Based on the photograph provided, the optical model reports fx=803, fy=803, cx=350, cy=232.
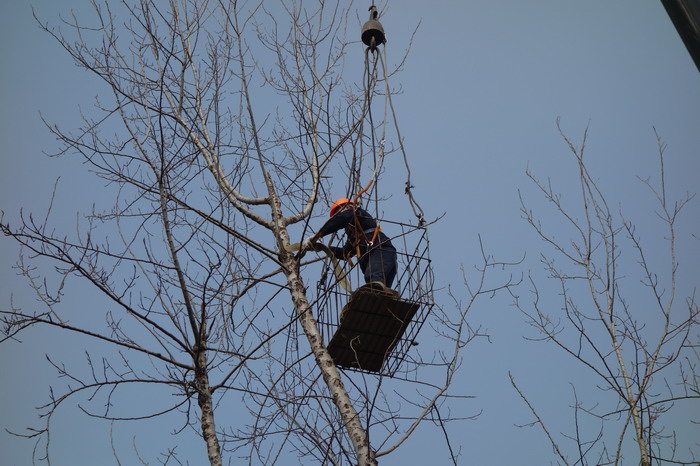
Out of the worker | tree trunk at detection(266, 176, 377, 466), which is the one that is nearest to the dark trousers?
the worker

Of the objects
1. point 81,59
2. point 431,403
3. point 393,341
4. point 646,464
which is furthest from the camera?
point 81,59

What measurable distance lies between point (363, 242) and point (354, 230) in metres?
0.16

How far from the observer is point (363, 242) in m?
6.68

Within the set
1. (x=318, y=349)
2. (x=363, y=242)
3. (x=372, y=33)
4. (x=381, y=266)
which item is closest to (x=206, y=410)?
(x=318, y=349)

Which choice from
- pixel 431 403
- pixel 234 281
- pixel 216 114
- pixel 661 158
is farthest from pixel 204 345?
pixel 661 158

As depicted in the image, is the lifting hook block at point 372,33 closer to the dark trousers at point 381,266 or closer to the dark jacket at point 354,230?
the dark jacket at point 354,230

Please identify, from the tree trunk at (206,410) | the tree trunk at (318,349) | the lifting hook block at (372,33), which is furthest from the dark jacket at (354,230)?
the tree trunk at (206,410)

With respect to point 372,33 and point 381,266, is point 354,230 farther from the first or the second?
point 372,33

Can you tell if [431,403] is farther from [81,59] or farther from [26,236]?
[81,59]

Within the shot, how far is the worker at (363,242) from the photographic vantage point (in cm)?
645

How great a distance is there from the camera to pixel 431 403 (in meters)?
5.91

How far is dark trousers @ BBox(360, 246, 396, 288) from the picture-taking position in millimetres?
6395

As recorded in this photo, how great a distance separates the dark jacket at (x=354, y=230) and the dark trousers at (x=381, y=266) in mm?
63

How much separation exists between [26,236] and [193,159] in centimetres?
144
